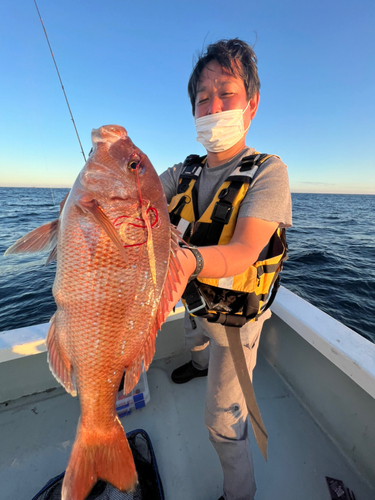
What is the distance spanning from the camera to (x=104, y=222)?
1181mm

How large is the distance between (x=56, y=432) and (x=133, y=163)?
2.88 metres

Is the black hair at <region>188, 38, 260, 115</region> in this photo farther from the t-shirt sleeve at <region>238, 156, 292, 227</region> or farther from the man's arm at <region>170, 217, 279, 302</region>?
the man's arm at <region>170, 217, 279, 302</region>

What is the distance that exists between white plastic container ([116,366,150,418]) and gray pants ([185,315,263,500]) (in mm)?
1147

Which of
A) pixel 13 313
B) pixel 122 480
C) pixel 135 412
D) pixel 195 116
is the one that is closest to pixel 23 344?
pixel 135 412

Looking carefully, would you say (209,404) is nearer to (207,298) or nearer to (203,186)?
(207,298)

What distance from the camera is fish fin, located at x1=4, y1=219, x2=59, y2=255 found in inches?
54.8

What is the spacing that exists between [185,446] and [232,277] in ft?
6.48

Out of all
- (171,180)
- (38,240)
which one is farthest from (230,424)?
(171,180)

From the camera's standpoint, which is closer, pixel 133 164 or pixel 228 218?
pixel 133 164

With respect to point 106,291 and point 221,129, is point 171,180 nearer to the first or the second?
point 221,129

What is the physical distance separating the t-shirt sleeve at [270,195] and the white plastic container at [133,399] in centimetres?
235

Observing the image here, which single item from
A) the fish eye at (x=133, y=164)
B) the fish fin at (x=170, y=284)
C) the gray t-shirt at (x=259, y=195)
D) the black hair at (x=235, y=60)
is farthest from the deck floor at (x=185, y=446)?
the black hair at (x=235, y=60)

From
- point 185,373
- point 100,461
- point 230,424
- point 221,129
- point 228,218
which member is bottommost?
point 185,373

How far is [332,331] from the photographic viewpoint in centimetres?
228
